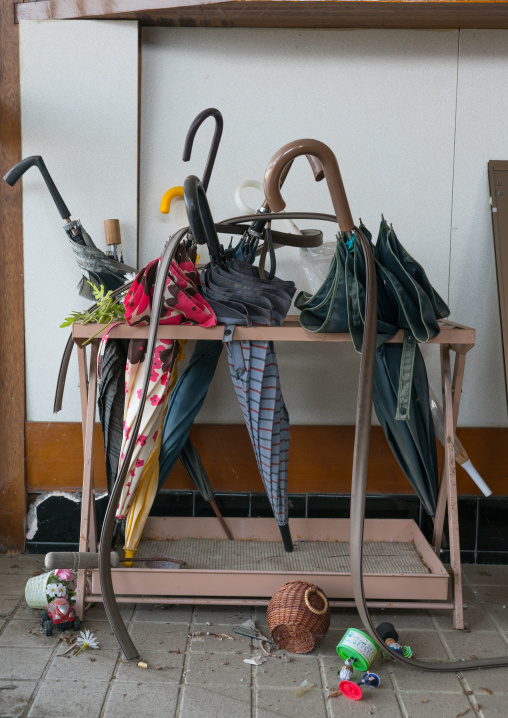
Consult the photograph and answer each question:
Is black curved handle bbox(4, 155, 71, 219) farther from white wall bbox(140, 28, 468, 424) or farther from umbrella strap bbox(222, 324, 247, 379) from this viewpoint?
umbrella strap bbox(222, 324, 247, 379)

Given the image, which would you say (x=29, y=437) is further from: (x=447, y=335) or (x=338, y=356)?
(x=447, y=335)

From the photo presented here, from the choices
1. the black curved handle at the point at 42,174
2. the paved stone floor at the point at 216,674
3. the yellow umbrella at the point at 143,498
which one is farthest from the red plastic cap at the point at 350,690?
the black curved handle at the point at 42,174

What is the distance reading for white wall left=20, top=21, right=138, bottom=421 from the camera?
7.86 ft

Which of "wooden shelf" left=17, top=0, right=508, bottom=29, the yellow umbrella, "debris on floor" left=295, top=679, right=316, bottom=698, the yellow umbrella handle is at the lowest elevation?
"debris on floor" left=295, top=679, right=316, bottom=698

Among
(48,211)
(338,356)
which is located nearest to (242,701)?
(338,356)

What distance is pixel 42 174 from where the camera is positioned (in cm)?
230

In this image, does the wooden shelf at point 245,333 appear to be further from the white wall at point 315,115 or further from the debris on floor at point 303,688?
the debris on floor at point 303,688

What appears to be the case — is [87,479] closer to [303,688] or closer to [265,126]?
[303,688]

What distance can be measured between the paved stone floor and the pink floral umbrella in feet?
1.33

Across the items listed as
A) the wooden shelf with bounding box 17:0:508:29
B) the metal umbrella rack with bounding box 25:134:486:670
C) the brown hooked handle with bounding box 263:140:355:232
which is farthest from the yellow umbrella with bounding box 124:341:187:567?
the wooden shelf with bounding box 17:0:508:29

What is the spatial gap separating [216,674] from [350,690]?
14.2 inches

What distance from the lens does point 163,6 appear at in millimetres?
2244

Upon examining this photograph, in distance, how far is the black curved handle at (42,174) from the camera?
2.24 m

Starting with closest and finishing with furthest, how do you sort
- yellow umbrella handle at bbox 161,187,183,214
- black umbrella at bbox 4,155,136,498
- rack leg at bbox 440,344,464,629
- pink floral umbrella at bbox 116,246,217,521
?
pink floral umbrella at bbox 116,246,217,521 → rack leg at bbox 440,344,464,629 → black umbrella at bbox 4,155,136,498 → yellow umbrella handle at bbox 161,187,183,214
